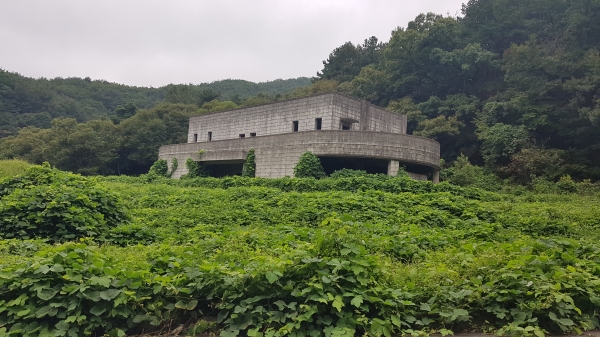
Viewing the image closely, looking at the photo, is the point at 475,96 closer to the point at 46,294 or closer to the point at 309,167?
the point at 309,167

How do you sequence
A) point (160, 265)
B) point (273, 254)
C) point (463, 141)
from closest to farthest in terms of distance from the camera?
point (160, 265) < point (273, 254) < point (463, 141)

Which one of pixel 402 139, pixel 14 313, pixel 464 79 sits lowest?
pixel 14 313

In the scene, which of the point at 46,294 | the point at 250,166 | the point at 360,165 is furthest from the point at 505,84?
the point at 46,294

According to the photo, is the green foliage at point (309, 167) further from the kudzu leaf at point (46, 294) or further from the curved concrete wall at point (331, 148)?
the kudzu leaf at point (46, 294)

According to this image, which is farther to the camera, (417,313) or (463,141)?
(463,141)

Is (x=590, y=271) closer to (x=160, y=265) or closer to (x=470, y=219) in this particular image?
(x=160, y=265)

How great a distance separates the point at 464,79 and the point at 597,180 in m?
15.2

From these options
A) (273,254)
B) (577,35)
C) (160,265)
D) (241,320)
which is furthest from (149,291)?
(577,35)

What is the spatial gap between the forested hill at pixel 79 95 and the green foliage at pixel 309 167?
31978 millimetres

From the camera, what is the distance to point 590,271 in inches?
175

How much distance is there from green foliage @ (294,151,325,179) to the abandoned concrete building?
0.97 ft

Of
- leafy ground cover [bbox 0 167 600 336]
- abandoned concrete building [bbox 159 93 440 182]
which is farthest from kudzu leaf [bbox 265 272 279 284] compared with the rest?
abandoned concrete building [bbox 159 93 440 182]

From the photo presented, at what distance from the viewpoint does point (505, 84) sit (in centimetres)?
3145

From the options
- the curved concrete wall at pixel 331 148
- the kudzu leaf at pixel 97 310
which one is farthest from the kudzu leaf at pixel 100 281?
the curved concrete wall at pixel 331 148
